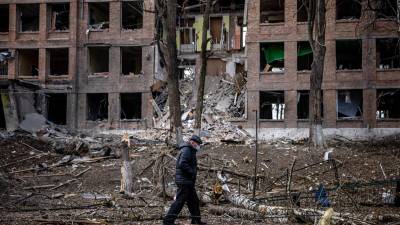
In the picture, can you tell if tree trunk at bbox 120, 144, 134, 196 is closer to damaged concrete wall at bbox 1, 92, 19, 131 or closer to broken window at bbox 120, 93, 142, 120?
damaged concrete wall at bbox 1, 92, 19, 131

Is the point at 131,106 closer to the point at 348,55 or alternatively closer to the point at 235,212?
the point at 348,55

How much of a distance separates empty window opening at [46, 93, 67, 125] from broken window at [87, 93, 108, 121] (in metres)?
2.21

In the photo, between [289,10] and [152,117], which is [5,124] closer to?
[152,117]

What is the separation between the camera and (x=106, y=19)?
44.1 m

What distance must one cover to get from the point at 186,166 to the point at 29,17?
3773 cm

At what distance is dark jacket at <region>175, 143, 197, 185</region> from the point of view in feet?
32.6

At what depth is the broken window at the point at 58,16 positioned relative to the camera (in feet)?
136

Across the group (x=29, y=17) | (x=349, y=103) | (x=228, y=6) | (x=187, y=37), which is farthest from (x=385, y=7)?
(x=29, y=17)

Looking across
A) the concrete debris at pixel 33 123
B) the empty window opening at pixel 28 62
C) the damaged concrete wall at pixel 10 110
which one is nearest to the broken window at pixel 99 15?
the empty window opening at pixel 28 62

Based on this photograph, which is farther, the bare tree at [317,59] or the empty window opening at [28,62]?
the empty window opening at [28,62]

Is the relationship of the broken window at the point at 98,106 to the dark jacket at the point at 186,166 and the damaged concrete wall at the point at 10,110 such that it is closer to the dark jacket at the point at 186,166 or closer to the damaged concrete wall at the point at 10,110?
the damaged concrete wall at the point at 10,110

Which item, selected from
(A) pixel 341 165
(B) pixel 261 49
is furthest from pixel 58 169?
(B) pixel 261 49

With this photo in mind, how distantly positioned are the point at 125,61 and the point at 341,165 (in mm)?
27114

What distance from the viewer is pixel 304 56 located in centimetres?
3891
